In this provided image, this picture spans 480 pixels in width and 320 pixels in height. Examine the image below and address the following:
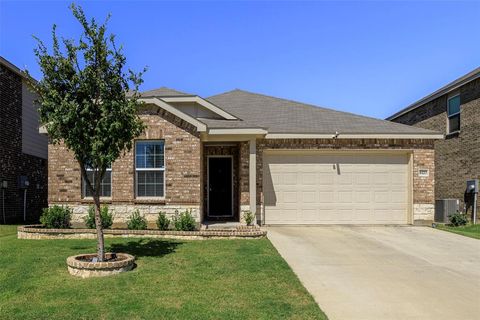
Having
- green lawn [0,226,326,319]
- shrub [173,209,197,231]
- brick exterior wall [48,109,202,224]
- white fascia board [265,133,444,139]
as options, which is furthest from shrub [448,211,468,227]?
shrub [173,209,197,231]

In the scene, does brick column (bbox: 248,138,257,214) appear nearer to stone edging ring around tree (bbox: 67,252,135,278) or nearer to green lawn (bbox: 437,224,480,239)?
stone edging ring around tree (bbox: 67,252,135,278)

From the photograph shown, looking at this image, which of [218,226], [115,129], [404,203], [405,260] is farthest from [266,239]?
[404,203]

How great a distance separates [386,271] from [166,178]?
6639 millimetres

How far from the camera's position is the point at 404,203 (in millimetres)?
13328

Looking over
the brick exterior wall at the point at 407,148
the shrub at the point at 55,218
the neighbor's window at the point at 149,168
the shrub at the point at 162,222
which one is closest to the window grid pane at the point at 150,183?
the neighbor's window at the point at 149,168

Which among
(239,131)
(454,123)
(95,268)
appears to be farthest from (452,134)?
(95,268)

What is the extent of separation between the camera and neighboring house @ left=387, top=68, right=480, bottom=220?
14734mm

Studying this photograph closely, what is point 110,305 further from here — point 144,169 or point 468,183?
point 468,183

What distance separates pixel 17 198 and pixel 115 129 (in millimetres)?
10809

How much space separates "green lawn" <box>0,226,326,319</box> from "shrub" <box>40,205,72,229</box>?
2051 mm

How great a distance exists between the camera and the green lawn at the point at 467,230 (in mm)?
11256

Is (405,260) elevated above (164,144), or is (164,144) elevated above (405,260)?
(164,144)

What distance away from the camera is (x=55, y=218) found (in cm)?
1091

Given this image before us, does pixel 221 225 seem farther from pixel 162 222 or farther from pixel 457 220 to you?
pixel 457 220
